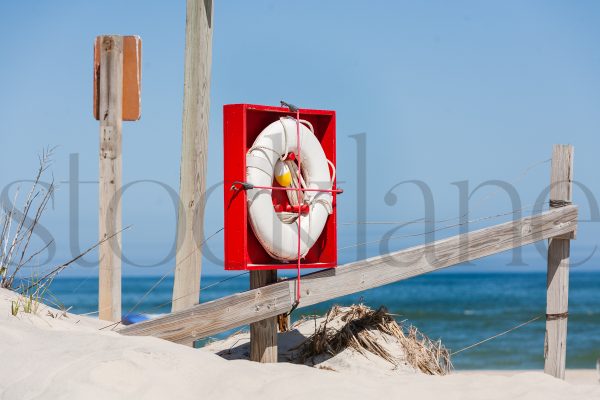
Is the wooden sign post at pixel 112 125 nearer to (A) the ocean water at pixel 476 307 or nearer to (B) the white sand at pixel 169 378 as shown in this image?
(B) the white sand at pixel 169 378

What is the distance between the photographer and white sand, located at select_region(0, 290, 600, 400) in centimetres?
377

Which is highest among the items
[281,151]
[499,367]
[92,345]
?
[281,151]

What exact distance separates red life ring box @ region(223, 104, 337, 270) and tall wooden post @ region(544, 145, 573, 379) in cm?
159

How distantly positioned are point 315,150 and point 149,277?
1450 inches

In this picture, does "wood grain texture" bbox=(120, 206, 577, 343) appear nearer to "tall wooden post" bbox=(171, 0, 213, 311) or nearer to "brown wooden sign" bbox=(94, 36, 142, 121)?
"tall wooden post" bbox=(171, 0, 213, 311)

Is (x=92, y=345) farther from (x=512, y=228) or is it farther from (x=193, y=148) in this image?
(x=512, y=228)

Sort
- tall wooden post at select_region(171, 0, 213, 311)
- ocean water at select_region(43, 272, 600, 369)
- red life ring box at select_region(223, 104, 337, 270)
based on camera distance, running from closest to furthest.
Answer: red life ring box at select_region(223, 104, 337, 270)
tall wooden post at select_region(171, 0, 213, 311)
ocean water at select_region(43, 272, 600, 369)

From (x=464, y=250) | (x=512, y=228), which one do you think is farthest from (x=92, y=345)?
(x=512, y=228)

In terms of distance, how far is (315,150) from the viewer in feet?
17.3

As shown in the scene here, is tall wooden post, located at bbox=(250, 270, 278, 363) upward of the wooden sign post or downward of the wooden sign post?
downward

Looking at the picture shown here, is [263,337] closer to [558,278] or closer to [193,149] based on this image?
[193,149]

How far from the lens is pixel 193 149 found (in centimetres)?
550

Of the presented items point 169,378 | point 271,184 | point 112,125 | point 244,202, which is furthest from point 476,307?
point 169,378

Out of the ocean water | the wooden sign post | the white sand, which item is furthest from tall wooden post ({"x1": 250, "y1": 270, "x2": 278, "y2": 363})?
the ocean water
